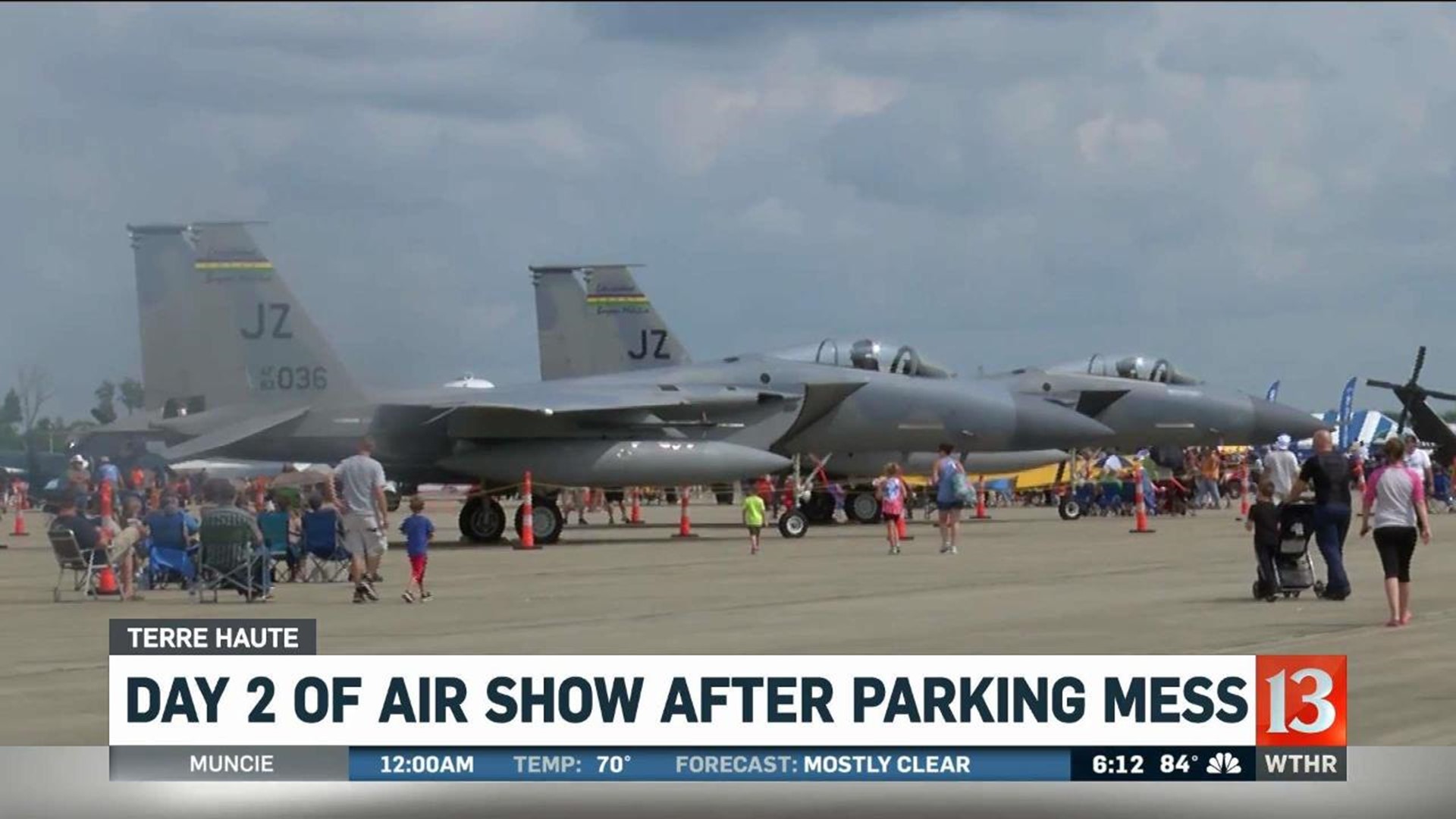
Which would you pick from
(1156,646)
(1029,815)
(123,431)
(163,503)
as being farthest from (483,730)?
(123,431)

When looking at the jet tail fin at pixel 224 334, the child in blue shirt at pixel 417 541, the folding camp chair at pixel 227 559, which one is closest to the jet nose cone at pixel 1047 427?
the jet tail fin at pixel 224 334

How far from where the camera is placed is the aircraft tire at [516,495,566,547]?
29.1 meters

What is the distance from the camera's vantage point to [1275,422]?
37.4 meters

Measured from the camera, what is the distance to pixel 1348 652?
12.9 m

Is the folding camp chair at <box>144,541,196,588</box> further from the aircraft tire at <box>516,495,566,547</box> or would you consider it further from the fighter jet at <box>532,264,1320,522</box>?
the fighter jet at <box>532,264,1320,522</box>

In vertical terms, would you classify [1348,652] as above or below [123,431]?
below

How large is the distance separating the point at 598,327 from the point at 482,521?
32.9ft

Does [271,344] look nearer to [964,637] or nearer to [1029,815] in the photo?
[964,637]

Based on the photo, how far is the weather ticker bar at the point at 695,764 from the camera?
25.4 feet

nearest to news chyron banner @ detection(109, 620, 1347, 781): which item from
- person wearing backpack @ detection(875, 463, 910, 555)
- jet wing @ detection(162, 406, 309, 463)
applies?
person wearing backpack @ detection(875, 463, 910, 555)

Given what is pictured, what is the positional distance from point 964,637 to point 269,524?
8345 mm

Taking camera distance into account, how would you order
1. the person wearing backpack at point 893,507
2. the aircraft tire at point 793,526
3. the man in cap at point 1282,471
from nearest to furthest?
the man in cap at point 1282,471 < the person wearing backpack at point 893,507 < the aircraft tire at point 793,526

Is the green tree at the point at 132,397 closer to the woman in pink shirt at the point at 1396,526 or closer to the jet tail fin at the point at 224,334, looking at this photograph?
the jet tail fin at the point at 224,334

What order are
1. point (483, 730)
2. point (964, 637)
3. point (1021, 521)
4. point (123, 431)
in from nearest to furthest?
point (483, 730)
point (964, 637)
point (123, 431)
point (1021, 521)
